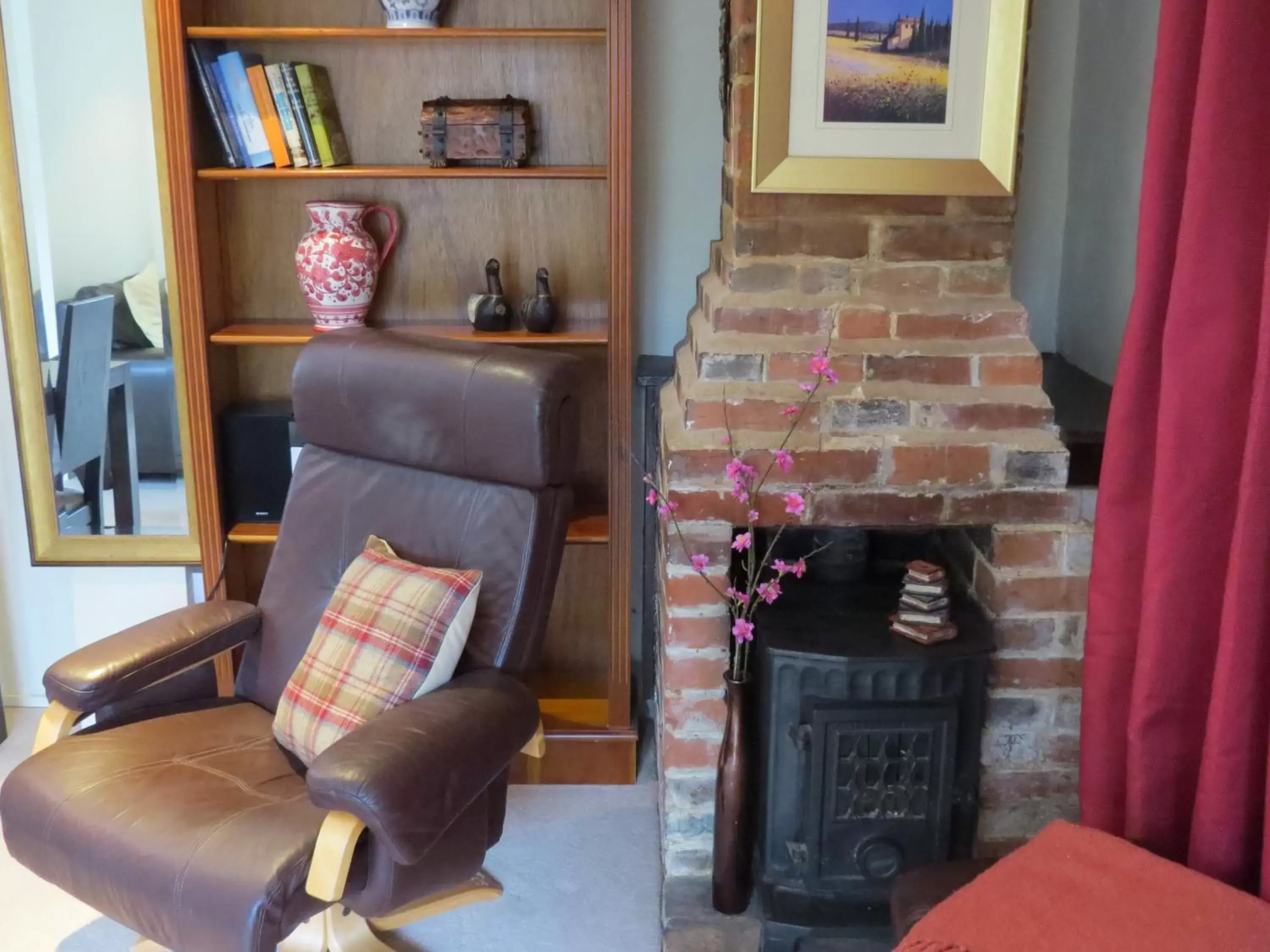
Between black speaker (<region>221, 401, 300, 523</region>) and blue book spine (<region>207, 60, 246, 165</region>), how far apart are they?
0.56 metres

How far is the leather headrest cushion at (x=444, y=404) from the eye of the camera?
2.00m

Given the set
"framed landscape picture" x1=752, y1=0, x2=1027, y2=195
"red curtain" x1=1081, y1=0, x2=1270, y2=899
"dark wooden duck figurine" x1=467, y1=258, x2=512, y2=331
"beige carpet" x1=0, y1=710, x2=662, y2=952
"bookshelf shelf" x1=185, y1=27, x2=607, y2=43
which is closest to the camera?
"red curtain" x1=1081, y1=0, x2=1270, y2=899

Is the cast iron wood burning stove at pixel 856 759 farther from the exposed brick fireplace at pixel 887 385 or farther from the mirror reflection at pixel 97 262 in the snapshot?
the mirror reflection at pixel 97 262

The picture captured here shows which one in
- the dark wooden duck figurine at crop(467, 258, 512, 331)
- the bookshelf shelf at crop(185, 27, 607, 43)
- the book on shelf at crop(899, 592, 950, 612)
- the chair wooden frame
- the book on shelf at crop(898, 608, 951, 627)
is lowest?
the chair wooden frame

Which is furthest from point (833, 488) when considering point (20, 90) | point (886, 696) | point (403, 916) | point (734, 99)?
point (20, 90)

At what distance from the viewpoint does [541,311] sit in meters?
2.47

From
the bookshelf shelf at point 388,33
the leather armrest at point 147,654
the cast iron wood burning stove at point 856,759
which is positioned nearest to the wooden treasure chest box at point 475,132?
the bookshelf shelf at point 388,33

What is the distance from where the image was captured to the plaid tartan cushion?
6.38 ft

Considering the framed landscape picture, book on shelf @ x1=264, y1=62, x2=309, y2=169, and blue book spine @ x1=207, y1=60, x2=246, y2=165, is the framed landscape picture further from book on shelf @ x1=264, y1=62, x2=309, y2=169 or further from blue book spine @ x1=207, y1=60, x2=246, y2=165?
blue book spine @ x1=207, y1=60, x2=246, y2=165

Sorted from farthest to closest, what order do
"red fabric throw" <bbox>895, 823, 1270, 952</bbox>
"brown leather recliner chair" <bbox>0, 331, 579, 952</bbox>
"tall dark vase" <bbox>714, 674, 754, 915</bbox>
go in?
"tall dark vase" <bbox>714, 674, 754, 915</bbox> < "brown leather recliner chair" <bbox>0, 331, 579, 952</bbox> < "red fabric throw" <bbox>895, 823, 1270, 952</bbox>

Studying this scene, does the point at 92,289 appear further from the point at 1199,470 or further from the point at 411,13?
the point at 1199,470

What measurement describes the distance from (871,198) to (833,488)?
51 centimetres

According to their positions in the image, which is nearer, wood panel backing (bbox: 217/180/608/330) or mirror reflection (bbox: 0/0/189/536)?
mirror reflection (bbox: 0/0/189/536)

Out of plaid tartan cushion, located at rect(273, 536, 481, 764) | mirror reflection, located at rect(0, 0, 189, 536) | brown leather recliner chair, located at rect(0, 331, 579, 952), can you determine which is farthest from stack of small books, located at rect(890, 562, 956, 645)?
mirror reflection, located at rect(0, 0, 189, 536)
